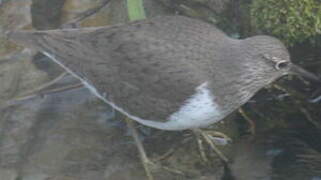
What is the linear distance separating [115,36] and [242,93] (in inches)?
39.7

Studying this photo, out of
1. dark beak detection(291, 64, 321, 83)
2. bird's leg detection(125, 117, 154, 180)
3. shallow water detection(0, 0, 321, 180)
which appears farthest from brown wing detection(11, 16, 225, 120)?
dark beak detection(291, 64, 321, 83)

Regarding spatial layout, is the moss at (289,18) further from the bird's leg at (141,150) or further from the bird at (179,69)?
the bird's leg at (141,150)

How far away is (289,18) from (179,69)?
1012 millimetres

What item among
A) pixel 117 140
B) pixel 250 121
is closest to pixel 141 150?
pixel 117 140

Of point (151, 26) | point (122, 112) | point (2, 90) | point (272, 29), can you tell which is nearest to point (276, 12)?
point (272, 29)

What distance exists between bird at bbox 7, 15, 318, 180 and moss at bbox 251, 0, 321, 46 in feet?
1.26

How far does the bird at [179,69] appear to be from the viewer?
5199mm

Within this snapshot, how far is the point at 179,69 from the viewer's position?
5215 millimetres

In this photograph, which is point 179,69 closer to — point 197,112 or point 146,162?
point 197,112

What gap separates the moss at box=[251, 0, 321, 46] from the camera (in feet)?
18.2

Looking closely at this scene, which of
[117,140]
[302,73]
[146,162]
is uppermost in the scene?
[302,73]

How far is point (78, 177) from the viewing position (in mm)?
5484

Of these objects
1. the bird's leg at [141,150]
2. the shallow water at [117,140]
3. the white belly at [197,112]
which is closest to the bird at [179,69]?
the white belly at [197,112]

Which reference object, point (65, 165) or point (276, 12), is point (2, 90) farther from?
point (276, 12)
